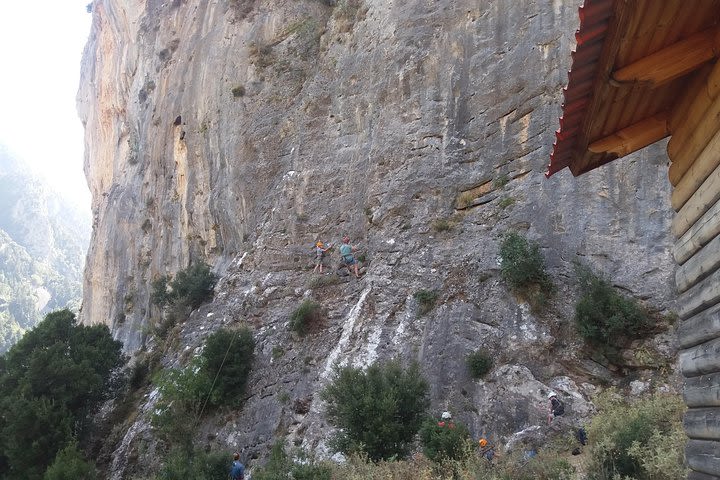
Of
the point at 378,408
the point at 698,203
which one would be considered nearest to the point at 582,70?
the point at 698,203

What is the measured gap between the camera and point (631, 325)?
1138 centimetres

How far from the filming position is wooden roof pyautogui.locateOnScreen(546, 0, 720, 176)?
3.41 metres

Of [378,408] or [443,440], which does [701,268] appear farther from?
Answer: [378,408]

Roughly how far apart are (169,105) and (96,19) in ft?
83.0

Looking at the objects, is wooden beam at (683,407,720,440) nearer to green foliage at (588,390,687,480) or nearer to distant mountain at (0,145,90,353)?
green foliage at (588,390,687,480)

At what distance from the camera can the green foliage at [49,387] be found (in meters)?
16.8

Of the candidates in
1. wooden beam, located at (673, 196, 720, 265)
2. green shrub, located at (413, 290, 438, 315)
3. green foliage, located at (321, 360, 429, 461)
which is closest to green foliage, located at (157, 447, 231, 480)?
green foliage, located at (321, 360, 429, 461)

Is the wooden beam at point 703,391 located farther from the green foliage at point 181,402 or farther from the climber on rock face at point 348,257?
the green foliage at point 181,402

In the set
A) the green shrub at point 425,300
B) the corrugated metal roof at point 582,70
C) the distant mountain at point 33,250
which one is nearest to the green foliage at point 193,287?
the green shrub at point 425,300

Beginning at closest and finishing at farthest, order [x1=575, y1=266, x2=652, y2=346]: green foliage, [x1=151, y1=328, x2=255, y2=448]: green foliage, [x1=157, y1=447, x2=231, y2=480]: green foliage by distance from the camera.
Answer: [x1=575, y1=266, x2=652, y2=346]: green foliage
[x1=157, y1=447, x2=231, y2=480]: green foliage
[x1=151, y1=328, x2=255, y2=448]: green foliage

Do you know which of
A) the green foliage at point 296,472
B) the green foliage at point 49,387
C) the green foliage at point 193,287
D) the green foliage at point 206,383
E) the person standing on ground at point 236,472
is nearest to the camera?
the green foliage at point 296,472

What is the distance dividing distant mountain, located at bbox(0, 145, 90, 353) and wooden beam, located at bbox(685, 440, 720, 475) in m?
105

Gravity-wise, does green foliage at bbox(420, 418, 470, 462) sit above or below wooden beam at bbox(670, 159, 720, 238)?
below

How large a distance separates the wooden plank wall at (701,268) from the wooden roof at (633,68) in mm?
208
